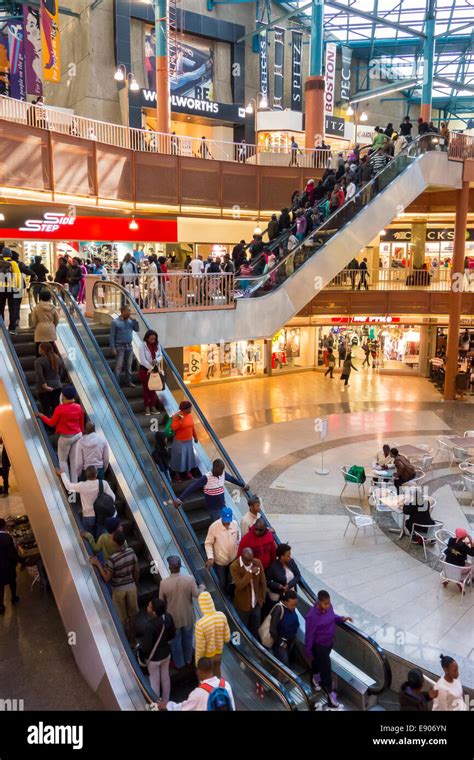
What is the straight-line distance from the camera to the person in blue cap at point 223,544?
7.16 metres

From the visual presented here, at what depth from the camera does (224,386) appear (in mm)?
24938

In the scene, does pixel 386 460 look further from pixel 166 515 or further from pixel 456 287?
pixel 456 287

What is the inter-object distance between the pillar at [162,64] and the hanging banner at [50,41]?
3.95 m

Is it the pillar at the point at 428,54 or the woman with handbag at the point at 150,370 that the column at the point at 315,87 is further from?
the woman with handbag at the point at 150,370

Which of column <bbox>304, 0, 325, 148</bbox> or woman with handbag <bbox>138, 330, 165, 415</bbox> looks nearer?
woman with handbag <bbox>138, 330, 165, 415</bbox>

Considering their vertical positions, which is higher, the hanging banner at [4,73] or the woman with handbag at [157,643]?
the hanging banner at [4,73]

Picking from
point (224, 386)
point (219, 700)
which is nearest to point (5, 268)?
point (219, 700)

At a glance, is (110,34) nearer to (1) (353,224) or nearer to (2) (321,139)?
(2) (321,139)

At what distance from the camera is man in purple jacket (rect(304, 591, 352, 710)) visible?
644 centimetres

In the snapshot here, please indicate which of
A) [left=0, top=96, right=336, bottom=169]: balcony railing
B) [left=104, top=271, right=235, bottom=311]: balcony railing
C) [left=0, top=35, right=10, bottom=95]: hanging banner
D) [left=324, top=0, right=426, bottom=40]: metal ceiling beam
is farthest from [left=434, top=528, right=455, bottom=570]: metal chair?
[left=324, top=0, right=426, bottom=40]: metal ceiling beam

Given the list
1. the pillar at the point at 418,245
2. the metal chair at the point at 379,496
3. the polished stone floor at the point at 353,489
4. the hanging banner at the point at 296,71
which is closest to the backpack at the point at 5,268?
the polished stone floor at the point at 353,489

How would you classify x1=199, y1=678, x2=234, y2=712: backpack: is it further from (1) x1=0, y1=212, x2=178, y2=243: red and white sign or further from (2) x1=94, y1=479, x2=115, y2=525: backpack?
(1) x1=0, y1=212, x2=178, y2=243: red and white sign

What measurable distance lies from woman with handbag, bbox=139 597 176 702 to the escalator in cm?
889

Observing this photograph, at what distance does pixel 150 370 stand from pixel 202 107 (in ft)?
82.3
